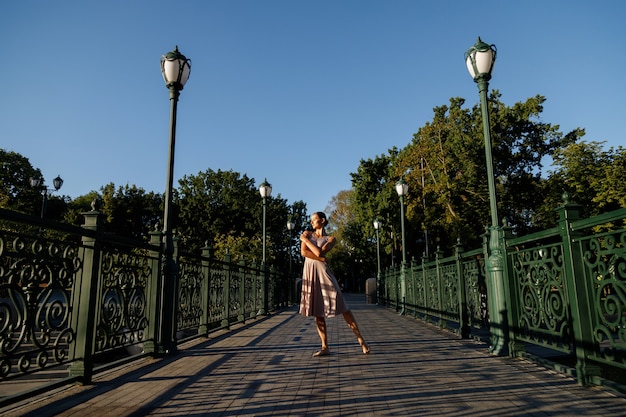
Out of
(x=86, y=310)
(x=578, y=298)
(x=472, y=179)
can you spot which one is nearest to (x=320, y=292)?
(x=86, y=310)

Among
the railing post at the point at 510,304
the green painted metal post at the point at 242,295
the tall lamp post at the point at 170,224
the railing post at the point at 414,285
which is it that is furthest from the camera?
the railing post at the point at 414,285

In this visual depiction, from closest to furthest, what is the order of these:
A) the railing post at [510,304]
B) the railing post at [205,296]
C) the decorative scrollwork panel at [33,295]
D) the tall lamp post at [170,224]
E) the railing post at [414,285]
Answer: the decorative scrollwork panel at [33,295]
the railing post at [510,304]
the tall lamp post at [170,224]
the railing post at [205,296]
the railing post at [414,285]

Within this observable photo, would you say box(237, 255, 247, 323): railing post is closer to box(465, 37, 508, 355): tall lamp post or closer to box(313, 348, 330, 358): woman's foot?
box(313, 348, 330, 358): woman's foot

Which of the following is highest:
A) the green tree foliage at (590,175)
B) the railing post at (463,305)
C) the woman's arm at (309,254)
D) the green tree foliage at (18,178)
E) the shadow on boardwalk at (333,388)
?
the green tree foliage at (18,178)

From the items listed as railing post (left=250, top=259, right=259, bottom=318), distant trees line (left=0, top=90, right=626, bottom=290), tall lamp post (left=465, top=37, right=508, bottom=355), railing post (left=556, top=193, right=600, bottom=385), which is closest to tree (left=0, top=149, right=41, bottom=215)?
distant trees line (left=0, top=90, right=626, bottom=290)

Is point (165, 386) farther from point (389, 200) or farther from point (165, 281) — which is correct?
point (389, 200)

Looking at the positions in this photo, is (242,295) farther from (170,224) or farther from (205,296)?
(170,224)

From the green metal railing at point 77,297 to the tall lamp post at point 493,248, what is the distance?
15.9 feet

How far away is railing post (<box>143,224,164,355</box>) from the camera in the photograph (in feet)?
19.0

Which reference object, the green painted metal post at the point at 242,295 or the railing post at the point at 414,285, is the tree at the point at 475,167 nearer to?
the railing post at the point at 414,285

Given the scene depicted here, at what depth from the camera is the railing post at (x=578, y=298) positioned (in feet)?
13.0

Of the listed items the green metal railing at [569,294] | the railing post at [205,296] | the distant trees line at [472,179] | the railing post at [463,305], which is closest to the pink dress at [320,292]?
the green metal railing at [569,294]

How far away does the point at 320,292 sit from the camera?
567 cm

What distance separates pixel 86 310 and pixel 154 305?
1784 millimetres
